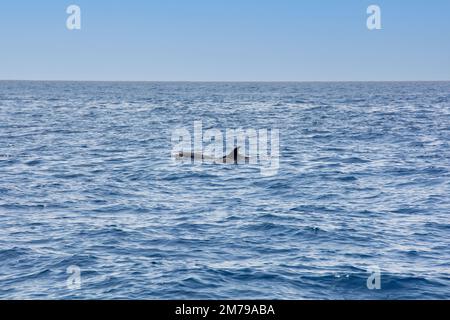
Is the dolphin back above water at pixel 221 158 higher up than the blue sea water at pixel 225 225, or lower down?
higher up

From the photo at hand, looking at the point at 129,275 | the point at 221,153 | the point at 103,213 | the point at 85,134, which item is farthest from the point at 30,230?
the point at 85,134

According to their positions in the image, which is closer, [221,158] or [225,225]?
[225,225]

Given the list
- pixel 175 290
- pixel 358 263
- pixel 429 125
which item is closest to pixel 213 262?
pixel 175 290

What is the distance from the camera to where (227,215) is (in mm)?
23281

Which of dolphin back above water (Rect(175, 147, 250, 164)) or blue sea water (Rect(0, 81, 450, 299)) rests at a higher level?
dolphin back above water (Rect(175, 147, 250, 164))

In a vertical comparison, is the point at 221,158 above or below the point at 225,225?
above

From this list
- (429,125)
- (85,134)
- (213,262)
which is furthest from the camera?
(429,125)

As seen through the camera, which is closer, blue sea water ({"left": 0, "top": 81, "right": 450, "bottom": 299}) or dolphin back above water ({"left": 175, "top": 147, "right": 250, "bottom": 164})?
blue sea water ({"left": 0, "top": 81, "right": 450, "bottom": 299})

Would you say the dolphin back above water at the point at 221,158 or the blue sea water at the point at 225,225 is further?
→ the dolphin back above water at the point at 221,158

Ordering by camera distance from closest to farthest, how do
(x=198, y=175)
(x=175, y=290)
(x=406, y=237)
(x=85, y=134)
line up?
(x=175, y=290) < (x=406, y=237) < (x=198, y=175) < (x=85, y=134)

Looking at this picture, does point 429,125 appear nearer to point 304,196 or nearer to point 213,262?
point 304,196

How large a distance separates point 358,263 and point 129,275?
6377 millimetres
